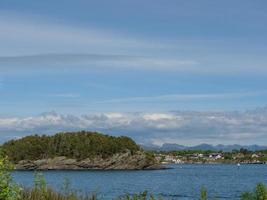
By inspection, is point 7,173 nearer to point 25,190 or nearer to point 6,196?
point 6,196

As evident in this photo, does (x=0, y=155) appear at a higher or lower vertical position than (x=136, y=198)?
higher

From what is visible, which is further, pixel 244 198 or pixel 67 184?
pixel 67 184

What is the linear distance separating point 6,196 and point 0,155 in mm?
1617

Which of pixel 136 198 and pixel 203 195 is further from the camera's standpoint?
pixel 136 198

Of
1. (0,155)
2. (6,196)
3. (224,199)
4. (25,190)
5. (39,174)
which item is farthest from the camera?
(224,199)

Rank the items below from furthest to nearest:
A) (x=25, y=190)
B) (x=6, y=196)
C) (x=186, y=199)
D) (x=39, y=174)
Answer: (x=186, y=199) → (x=25, y=190) → (x=39, y=174) → (x=6, y=196)

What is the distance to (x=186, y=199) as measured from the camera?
7512 cm

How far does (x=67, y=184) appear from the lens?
23109 mm

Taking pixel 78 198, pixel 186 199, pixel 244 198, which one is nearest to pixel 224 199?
pixel 186 199

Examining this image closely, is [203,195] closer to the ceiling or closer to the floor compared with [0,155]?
closer to the floor

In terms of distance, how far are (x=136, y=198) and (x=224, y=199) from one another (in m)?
65.6

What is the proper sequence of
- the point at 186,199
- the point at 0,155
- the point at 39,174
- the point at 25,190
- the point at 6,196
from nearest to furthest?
the point at 6,196
the point at 0,155
the point at 39,174
the point at 25,190
the point at 186,199

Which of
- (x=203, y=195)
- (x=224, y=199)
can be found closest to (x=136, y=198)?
(x=203, y=195)

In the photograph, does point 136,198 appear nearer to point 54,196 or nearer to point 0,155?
point 0,155
